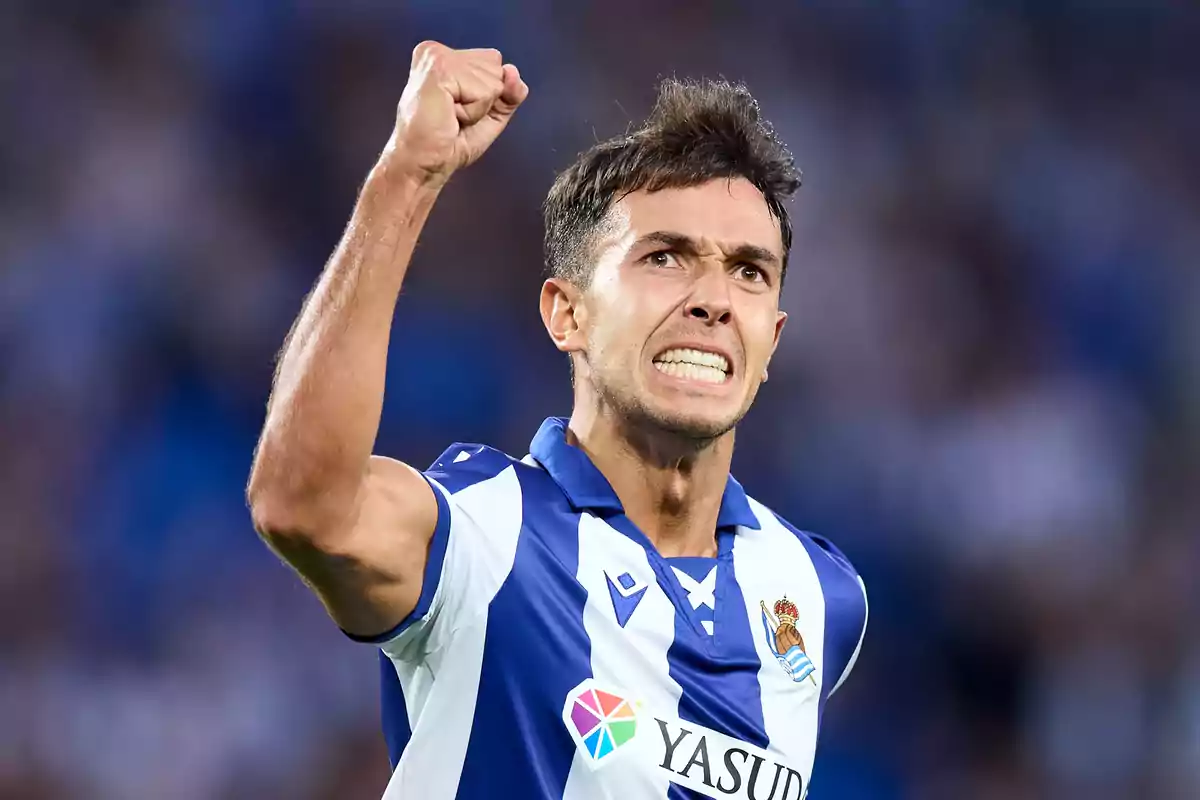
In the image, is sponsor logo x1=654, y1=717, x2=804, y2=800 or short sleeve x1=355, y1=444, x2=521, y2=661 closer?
short sleeve x1=355, y1=444, x2=521, y2=661

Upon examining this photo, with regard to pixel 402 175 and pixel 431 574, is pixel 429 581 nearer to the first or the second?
pixel 431 574

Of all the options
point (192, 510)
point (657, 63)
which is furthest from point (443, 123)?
point (657, 63)

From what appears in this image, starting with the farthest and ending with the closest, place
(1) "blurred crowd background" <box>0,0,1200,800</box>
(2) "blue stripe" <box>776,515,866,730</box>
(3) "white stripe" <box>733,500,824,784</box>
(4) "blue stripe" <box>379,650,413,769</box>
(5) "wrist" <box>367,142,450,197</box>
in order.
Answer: (1) "blurred crowd background" <box>0,0,1200,800</box> < (2) "blue stripe" <box>776,515,866,730</box> < (3) "white stripe" <box>733,500,824,784</box> < (4) "blue stripe" <box>379,650,413,769</box> < (5) "wrist" <box>367,142,450,197</box>

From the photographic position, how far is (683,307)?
271 cm

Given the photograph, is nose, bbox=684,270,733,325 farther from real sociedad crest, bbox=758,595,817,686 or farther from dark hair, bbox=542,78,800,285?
real sociedad crest, bbox=758,595,817,686

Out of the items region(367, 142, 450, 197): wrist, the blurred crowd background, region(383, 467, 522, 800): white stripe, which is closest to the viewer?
region(367, 142, 450, 197): wrist

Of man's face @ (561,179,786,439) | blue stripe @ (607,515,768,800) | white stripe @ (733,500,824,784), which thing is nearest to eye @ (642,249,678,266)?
man's face @ (561,179,786,439)

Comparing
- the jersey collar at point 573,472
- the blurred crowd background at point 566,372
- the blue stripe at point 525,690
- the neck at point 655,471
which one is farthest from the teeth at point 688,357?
the blurred crowd background at point 566,372

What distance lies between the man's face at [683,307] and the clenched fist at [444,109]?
61 cm

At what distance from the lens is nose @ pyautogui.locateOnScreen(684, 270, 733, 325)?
106 inches

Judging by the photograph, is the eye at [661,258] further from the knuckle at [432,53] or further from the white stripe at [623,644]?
the knuckle at [432,53]

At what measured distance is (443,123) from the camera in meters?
2.11

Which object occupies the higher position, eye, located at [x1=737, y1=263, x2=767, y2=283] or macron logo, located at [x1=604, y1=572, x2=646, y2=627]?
eye, located at [x1=737, y1=263, x2=767, y2=283]

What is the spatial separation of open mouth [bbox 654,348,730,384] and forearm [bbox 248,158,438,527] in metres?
0.74
